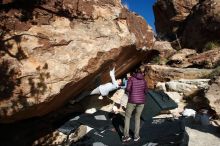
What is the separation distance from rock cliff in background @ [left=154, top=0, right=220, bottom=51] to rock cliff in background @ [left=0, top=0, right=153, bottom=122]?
30.6ft

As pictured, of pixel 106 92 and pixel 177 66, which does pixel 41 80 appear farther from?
pixel 177 66

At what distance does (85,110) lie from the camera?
10914 mm

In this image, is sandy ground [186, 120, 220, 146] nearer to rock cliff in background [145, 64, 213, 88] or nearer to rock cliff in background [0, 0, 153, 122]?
rock cliff in background [0, 0, 153, 122]

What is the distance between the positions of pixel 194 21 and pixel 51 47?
523 inches

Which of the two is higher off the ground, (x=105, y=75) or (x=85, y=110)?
(x=105, y=75)

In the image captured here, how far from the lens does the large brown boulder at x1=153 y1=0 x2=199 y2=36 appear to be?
25094mm

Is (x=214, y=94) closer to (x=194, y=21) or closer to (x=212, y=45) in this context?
(x=212, y=45)

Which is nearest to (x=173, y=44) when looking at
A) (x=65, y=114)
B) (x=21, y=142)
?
(x=65, y=114)

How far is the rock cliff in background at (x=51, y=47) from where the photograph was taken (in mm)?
7379

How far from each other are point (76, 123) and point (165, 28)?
61.5 feet

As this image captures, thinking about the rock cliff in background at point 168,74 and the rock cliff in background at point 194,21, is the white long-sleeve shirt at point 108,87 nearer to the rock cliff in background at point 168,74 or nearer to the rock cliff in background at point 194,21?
the rock cliff in background at point 168,74

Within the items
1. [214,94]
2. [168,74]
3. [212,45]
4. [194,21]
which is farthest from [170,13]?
[214,94]

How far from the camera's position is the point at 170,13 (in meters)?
26.2

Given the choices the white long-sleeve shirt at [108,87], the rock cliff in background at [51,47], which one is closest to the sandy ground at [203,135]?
the rock cliff in background at [51,47]
